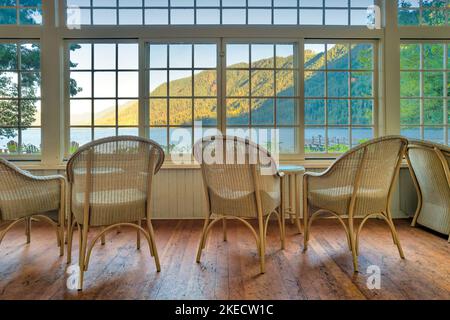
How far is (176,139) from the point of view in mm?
3461

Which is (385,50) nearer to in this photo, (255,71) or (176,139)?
(255,71)

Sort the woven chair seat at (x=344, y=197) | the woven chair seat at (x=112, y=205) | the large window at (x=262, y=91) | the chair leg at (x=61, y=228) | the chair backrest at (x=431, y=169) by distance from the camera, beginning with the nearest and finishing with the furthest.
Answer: the woven chair seat at (x=112, y=205) → the woven chair seat at (x=344, y=197) → the chair leg at (x=61, y=228) → the chair backrest at (x=431, y=169) → the large window at (x=262, y=91)

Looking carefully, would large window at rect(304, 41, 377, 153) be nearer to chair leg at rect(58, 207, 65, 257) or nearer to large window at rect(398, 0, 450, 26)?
large window at rect(398, 0, 450, 26)

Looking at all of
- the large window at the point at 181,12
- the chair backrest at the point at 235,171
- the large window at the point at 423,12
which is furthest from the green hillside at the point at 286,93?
the chair backrest at the point at 235,171

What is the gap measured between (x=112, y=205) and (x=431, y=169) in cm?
281

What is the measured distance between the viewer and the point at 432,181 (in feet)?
9.04

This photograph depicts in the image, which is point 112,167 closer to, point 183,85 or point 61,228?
point 61,228

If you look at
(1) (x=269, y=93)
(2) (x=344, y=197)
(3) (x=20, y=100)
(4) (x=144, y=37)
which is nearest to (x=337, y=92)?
(1) (x=269, y=93)

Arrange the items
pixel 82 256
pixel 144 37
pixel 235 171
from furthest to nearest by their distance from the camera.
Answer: pixel 144 37, pixel 235 171, pixel 82 256

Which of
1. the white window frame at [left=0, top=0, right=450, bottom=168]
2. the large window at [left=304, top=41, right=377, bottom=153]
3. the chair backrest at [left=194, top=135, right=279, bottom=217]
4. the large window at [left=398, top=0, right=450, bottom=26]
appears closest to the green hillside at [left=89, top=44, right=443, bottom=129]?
the large window at [left=304, top=41, right=377, bottom=153]

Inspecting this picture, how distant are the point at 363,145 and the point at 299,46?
1.97 m

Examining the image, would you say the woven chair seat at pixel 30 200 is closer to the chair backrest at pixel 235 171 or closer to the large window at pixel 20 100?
the chair backrest at pixel 235 171

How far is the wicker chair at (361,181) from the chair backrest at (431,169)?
0.85 m

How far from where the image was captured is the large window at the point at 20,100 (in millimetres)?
3430
